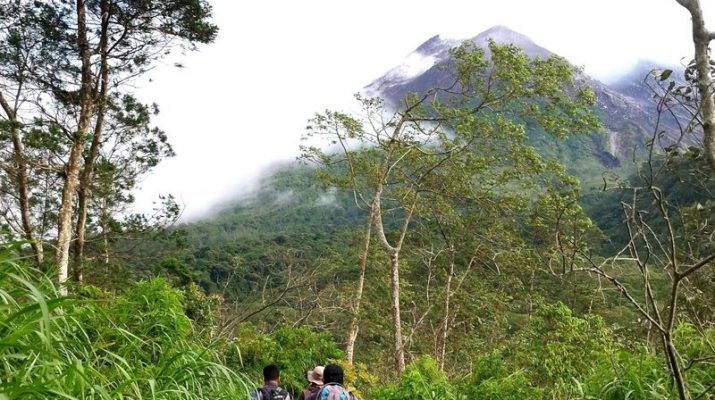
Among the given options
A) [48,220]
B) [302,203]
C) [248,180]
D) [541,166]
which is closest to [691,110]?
[541,166]

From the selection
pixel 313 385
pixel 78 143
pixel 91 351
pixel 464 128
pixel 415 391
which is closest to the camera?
pixel 91 351

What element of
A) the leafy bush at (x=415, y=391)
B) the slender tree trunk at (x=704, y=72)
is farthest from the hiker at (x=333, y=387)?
the slender tree trunk at (x=704, y=72)

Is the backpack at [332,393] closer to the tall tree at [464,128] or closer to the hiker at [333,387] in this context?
the hiker at [333,387]

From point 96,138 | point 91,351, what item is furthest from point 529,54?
point 91,351

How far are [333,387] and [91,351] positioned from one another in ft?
6.68

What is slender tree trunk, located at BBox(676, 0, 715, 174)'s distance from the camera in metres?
3.34

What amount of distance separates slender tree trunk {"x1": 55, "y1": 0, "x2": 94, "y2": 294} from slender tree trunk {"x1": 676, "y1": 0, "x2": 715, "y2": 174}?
341 inches

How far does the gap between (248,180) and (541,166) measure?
123761mm

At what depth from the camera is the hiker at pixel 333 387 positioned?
4363 millimetres

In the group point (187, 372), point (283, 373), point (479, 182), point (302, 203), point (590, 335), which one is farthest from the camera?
point (302, 203)

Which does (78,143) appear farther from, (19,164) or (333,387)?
(333,387)

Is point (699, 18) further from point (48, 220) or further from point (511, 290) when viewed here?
point (511, 290)

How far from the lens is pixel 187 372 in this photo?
2816mm

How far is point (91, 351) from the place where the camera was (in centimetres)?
280
